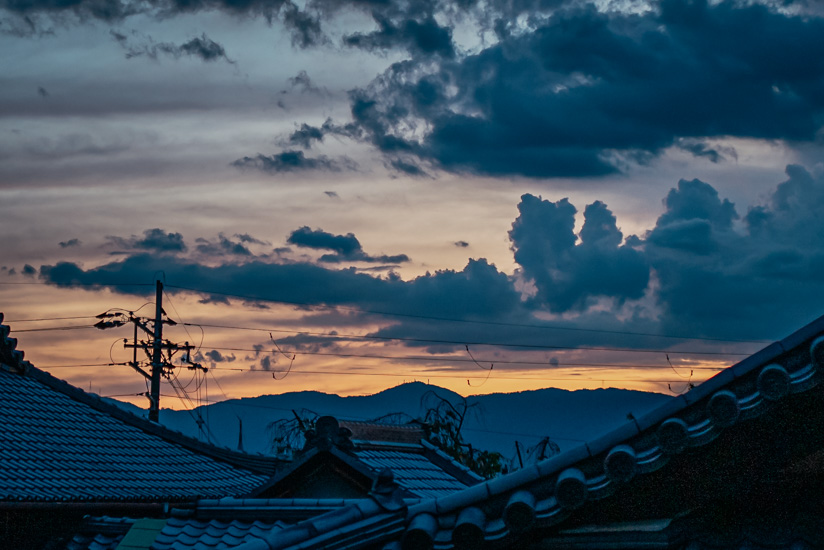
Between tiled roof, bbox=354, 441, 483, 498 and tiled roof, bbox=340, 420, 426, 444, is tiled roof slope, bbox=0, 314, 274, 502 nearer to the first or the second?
tiled roof, bbox=340, 420, 426, 444

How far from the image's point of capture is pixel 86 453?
19250 millimetres

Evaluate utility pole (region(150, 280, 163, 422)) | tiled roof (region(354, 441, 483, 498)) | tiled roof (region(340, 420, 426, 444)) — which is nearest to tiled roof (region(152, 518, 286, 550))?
tiled roof (region(354, 441, 483, 498))

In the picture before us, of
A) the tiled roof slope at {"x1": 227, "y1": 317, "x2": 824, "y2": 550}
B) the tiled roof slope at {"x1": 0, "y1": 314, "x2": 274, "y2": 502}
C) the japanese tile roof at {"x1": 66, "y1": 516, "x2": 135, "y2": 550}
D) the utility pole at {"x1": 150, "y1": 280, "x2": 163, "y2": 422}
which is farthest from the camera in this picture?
the utility pole at {"x1": 150, "y1": 280, "x2": 163, "y2": 422}

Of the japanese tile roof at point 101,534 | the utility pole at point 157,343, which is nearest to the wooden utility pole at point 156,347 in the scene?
the utility pole at point 157,343

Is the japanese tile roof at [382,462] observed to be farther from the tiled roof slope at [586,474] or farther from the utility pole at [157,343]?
the utility pole at [157,343]

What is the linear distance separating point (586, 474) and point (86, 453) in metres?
14.8

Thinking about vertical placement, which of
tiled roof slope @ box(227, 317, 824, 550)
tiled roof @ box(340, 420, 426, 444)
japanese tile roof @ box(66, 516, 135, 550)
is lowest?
japanese tile roof @ box(66, 516, 135, 550)

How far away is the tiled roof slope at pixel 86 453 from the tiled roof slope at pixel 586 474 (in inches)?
396

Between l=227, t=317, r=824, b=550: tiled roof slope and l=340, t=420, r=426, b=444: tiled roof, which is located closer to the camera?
l=227, t=317, r=824, b=550: tiled roof slope

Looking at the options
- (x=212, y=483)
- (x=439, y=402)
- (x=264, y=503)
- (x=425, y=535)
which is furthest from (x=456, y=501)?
(x=439, y=402)

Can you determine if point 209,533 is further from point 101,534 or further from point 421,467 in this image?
point 421,467

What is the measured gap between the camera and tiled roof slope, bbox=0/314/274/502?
17.1m

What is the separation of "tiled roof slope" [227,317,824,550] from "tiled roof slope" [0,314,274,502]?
10.1m

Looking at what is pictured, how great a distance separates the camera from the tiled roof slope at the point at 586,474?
6445 millimetres
